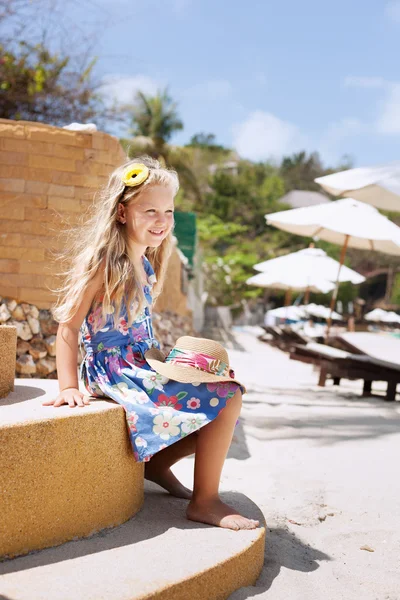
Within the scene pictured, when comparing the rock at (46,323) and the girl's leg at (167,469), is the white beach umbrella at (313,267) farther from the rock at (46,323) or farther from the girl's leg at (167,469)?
the girl's leg at (167,469)

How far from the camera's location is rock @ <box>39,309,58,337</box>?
210 inches

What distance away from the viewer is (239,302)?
29391mm

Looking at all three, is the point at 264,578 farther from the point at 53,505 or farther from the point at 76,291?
the point at 76,291

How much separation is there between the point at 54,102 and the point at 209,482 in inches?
309

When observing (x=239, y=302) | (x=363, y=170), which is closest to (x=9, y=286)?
(x=363, y=170)

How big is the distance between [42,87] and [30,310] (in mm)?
4803

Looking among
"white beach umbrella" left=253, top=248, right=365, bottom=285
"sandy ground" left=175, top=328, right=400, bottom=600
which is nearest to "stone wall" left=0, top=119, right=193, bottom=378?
"sandy ground" left=175, top=328, right=400, bottom=600

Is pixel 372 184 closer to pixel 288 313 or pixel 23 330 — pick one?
pixel 23 330

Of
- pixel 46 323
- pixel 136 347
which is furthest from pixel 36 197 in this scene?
pixel 136 347

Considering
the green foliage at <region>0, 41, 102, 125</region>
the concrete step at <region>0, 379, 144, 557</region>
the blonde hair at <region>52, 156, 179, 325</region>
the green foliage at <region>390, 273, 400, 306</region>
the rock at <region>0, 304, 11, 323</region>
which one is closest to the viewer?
the concrete step at <region>0, 379, 144, 557</region>

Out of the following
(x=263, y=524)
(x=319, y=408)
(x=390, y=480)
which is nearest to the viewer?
(x=263, y=524)

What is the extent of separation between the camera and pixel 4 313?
517 centimetres

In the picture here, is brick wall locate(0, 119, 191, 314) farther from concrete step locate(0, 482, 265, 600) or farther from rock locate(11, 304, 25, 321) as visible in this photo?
concrete step locate(0, 482, 265, 600)

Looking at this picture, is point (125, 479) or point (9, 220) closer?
point (125, 479)
